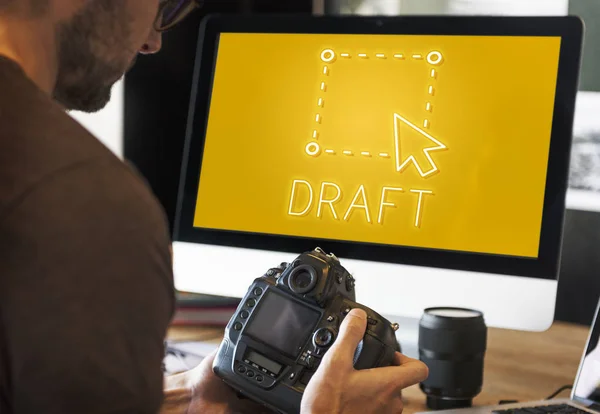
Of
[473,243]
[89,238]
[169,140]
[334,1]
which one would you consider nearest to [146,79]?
[169,140]

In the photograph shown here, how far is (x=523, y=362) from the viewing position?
3.36 feet

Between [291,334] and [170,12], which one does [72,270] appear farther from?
[170,12]

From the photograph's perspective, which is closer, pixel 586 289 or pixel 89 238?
pixel 89 238

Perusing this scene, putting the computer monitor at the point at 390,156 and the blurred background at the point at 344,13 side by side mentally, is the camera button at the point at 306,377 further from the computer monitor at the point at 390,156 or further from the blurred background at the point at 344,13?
the blurred background at the point at 344,13

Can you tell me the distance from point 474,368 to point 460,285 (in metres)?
0.10

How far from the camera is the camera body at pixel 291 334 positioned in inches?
28.1

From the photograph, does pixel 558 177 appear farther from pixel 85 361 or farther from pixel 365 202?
pixel 85 361

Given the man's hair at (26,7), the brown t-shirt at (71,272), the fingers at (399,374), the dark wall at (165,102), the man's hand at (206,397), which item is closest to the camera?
the brown t-shirt at (71,272)

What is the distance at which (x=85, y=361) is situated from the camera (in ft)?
1.53

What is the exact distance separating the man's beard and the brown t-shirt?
0.46 feet

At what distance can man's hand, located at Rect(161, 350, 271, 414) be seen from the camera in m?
0.83

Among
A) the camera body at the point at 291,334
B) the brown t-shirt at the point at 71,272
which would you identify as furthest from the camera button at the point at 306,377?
the brown t-shirt at the point at 71,272

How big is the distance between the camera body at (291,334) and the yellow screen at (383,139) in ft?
0.77

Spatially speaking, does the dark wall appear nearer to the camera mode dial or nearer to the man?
the camera mode dial
